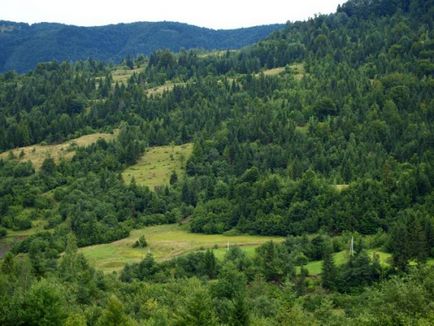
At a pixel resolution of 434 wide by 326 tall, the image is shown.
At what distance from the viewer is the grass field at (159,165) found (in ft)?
563

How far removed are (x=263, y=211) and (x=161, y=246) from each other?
73.0 feet

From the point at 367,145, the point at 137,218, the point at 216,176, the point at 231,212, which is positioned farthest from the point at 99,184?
the point at 367,145

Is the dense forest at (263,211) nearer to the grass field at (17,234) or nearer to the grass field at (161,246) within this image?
the grass field at (17,234)

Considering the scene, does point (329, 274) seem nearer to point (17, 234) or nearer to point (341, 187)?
point (341, 187)

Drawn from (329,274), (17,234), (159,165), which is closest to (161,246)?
(17,234)

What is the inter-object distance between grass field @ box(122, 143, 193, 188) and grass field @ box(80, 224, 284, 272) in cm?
2875

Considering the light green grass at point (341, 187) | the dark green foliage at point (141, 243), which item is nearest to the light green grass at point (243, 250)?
the dark green foliage at point (141, 243)

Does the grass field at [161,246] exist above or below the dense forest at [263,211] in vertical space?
below

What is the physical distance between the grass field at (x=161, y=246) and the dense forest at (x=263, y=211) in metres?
3.24

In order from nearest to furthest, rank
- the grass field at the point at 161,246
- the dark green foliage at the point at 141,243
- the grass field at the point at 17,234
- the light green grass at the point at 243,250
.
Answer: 1. the light green grass at the point at 243,250
2. the grass field at the point at 161,246
3. the dark green foliage at the point at 141,243
4. the grass field at the point at 17,234

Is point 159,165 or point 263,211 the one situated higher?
point 159,165

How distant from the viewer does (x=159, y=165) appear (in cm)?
17988

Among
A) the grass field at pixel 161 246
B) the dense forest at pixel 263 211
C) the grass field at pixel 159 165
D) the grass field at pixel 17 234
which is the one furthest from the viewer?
the grass field at pixel 159 165

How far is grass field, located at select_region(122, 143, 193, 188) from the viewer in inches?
6755
